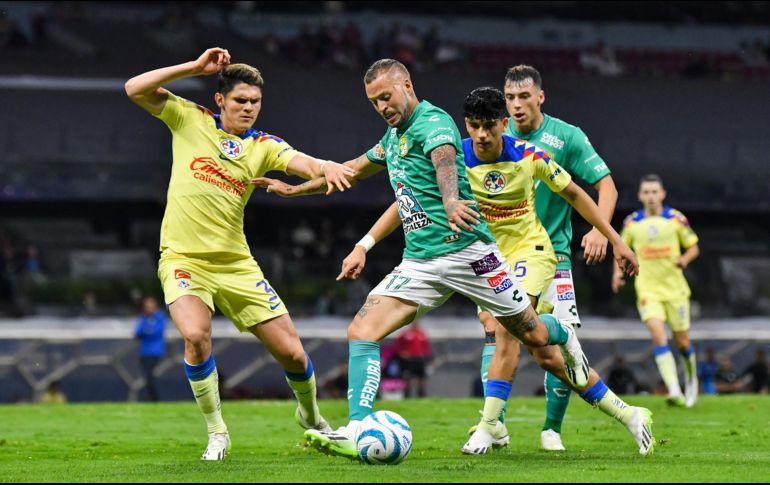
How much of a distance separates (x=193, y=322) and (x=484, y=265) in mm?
2091

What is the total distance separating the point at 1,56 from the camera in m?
32.7

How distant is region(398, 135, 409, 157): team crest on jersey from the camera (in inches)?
306

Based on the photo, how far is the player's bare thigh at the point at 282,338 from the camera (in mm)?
8930

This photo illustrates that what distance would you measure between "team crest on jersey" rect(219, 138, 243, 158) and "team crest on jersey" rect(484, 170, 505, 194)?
1.81 m

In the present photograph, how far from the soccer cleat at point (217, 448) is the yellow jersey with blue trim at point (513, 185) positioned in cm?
255

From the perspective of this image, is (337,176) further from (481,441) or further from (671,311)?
(671,311)

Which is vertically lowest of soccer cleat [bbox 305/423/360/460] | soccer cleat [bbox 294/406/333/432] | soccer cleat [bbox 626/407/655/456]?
soccer cleat [bbox 294/406/333/432]

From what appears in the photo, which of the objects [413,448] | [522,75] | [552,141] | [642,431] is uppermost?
[522,75]

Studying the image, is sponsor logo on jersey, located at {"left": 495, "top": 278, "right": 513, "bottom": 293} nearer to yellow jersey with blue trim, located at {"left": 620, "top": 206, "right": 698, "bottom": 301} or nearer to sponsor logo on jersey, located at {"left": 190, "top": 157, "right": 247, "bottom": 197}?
sponsor logo on jersey, located at {"left": 190, "top": 157, "right": 247, "bottom": 197}

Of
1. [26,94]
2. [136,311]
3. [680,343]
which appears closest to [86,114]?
[26,94]

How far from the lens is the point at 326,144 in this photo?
31250 millimetres

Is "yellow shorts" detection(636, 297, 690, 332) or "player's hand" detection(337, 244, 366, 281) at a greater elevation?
"player's hand" detection(337, 244, 366, 281)

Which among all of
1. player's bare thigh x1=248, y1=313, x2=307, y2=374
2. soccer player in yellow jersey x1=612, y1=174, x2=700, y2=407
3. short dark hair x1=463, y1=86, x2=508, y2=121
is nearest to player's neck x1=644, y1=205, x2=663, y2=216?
Answer: soccer player in yellow jersey x1=612, y1=174, x2=700, y2=407

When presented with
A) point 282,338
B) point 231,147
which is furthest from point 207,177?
point 282,338
